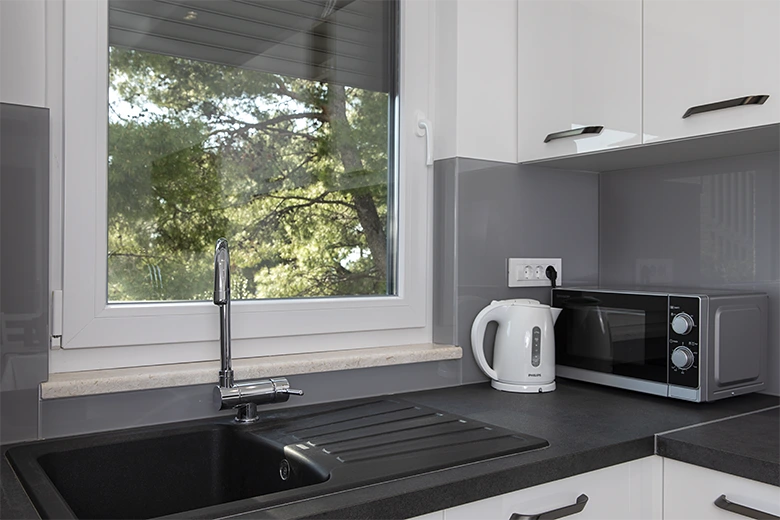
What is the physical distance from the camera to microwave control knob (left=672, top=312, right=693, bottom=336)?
59.9 inches

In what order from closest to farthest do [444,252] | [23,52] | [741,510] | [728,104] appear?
[741,510] → [23,52] → [728,104] → [444,252]

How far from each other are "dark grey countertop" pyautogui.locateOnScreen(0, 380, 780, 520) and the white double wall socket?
0.29 m

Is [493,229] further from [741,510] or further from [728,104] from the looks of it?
[741,510]

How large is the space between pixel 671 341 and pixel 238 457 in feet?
3.26

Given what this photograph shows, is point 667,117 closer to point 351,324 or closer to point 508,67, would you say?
point 508,67

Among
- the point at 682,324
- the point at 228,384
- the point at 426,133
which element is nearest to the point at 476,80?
the point at 426,133

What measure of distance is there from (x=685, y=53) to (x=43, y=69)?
4.37ft

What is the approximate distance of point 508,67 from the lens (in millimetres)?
1920

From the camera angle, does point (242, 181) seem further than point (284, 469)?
Yes

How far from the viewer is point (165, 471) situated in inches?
51.6

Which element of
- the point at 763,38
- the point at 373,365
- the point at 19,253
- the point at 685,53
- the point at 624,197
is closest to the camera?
the point at 19,253

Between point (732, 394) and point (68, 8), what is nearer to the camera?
point (68, 8)

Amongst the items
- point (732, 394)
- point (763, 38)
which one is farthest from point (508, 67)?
point (732, 394)

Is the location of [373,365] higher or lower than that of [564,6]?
lower
